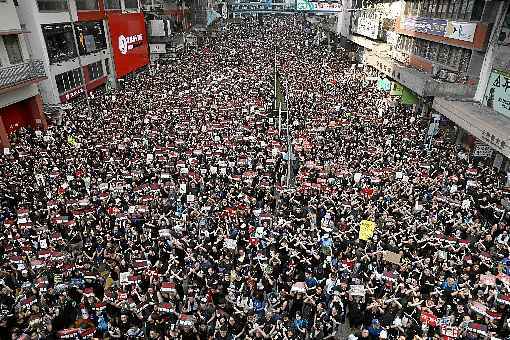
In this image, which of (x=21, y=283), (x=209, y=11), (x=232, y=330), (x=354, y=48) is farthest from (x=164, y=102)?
(x=209, y=11)

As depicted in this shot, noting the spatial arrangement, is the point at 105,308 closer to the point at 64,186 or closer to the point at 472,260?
the point at 64,186

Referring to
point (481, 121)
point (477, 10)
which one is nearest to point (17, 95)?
point (481, 121)

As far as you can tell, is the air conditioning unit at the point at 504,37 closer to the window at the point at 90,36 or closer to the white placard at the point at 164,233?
the white placard at the point at 164,233

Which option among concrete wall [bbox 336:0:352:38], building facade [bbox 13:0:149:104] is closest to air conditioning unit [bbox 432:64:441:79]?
building facade [bbox 13:0:149:104]

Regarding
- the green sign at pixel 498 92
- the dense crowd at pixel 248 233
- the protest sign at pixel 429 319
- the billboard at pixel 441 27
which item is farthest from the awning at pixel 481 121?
the protest sign at pixel 429 319

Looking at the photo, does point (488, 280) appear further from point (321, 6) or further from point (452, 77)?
point (321, 6)

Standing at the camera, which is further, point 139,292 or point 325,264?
point 325,264

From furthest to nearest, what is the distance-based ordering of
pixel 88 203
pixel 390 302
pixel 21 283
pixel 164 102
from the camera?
pixel 164 102
pixel 88 203
pixel 21 283
pixel 390 302
